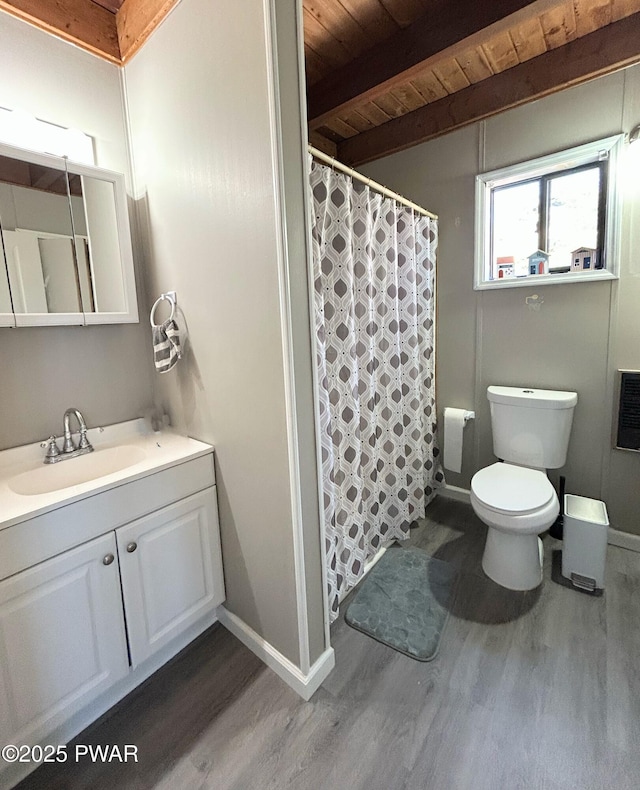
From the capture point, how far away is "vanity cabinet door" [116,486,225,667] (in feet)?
4.25

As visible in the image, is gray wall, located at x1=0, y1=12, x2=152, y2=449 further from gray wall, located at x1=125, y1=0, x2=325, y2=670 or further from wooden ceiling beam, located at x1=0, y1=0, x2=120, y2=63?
gray wall, located at x1=125, y1=0, x2=325, y2=670

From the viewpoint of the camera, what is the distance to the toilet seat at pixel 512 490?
5.56 feet

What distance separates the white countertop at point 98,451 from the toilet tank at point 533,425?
1.62 metres

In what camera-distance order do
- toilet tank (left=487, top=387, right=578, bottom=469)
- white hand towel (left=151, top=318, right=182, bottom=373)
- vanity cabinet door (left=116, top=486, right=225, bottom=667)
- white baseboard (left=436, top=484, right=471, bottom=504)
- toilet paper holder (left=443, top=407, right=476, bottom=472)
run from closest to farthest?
vanity cabinet door (left=116, top=486, right=225, bottom=667), white hand towel (left=151, top=318, right=182, bottom=373), toilet tank (left=487, top=387, right=578, bottom=469), toilet paper holder (left=443, top=407, right=476, bottom=472), white baseboard (left=436, top=484, right=471, bottom=504)

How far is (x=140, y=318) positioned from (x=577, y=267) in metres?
2.27

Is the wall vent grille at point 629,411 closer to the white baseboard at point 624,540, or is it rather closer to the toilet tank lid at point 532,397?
the toilet tank lid at point 532,397

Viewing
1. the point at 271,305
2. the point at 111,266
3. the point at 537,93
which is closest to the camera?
the point at 271,305

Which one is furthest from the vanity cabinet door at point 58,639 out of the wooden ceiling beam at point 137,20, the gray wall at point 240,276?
the wooden ceiling beam at point 137,20

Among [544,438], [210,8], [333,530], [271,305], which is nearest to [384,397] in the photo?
[333,530]

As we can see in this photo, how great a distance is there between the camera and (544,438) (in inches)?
79.4

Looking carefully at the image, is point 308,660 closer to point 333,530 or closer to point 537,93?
point 333,530

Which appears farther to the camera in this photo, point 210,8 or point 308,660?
point 308,660

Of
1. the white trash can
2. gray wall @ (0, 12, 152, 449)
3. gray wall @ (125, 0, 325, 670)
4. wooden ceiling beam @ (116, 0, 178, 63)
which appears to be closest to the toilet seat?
the white trash can

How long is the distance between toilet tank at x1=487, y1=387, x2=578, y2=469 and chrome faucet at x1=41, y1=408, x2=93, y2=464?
6.81 feet
